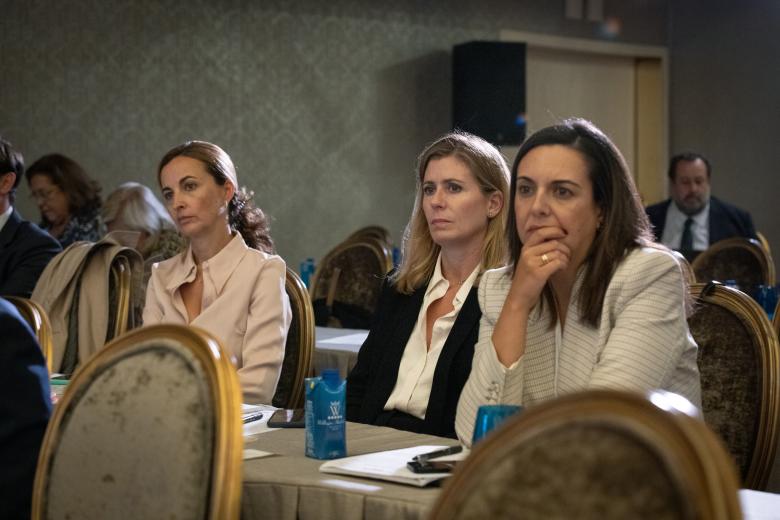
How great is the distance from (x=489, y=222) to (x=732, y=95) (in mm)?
7116

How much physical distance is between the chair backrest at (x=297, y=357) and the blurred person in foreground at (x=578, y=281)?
1.05m

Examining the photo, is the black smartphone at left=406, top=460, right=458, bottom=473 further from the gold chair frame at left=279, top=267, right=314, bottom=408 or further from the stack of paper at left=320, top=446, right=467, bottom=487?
the gold chair frame at left=279, top=267, right=314, bottom=408

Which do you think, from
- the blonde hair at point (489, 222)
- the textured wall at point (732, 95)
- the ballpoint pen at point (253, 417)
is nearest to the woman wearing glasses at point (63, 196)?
the blonde hair at point (489, 222)

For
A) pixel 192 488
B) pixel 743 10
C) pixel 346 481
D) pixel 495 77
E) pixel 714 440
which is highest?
pixel 743 10

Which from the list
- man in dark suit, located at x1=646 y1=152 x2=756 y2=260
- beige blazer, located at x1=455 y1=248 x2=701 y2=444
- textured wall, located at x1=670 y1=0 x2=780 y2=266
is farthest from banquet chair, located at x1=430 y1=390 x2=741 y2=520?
textured wall, located at x1=670 y1=0 x2=780 y2=266

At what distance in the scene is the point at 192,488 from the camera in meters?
1.43

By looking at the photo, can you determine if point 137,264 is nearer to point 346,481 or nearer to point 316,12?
point 346,481

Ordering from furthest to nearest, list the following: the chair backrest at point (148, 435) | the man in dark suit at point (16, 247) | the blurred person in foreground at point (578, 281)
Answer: the man in dark suit at point (16, 247)
the blurred person in foreground at point (578, 281)
the chair backrest at point (148, 435)

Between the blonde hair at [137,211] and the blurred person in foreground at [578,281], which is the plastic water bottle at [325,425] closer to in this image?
the blurred person in foreground at [578,281]

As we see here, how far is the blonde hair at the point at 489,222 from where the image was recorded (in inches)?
113

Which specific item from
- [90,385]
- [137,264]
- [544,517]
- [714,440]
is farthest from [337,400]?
[137,264]

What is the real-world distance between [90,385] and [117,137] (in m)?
6.12

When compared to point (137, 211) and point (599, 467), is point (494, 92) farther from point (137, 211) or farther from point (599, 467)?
point (599, 467)

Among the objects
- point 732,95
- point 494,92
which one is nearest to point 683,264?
point 494,92
